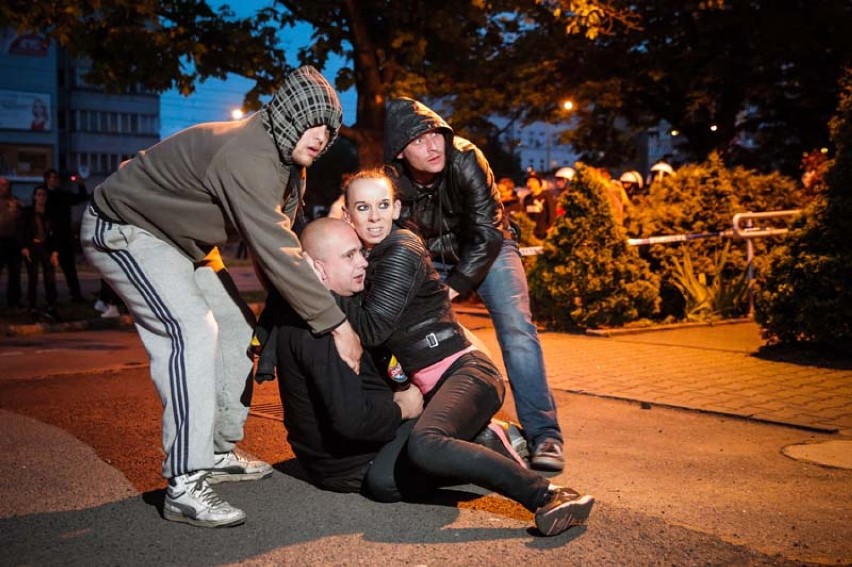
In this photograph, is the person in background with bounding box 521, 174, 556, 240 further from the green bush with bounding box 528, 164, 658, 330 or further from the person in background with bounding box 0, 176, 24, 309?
the person in background with bounding box 0, 176, 24, 309

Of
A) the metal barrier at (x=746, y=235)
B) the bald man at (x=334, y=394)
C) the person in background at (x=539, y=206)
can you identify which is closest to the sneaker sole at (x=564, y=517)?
the bald man at (x=334, y=394)

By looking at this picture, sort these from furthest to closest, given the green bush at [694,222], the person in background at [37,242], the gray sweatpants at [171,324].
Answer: the person in background at [37,242]
the green bush at [694,222]
the gray sweatpants at [171,324]

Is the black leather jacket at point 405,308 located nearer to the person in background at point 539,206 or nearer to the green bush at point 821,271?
the green bush at point 821,271

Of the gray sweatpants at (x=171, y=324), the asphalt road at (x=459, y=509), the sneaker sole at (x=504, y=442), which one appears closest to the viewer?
the asphalt road at (x=459, y=509)

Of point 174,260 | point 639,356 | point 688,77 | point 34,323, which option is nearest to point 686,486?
point 174,260

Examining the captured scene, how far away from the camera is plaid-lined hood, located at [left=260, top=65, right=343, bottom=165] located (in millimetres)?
3609

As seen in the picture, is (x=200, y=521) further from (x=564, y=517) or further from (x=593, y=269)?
(x=593, y=269)

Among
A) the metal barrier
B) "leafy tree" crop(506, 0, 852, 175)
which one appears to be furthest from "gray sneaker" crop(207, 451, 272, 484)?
"leafy tree" crop(506, 0, 852, 175)

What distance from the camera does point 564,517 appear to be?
3363 mm

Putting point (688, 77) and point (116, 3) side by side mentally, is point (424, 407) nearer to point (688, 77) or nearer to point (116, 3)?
point (116, 3)

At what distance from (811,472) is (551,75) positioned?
2068 centimetres

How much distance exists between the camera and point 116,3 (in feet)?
41.9

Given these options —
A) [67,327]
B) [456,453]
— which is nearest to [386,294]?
[456,453]

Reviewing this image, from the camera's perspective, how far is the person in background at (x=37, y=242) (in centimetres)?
1297
